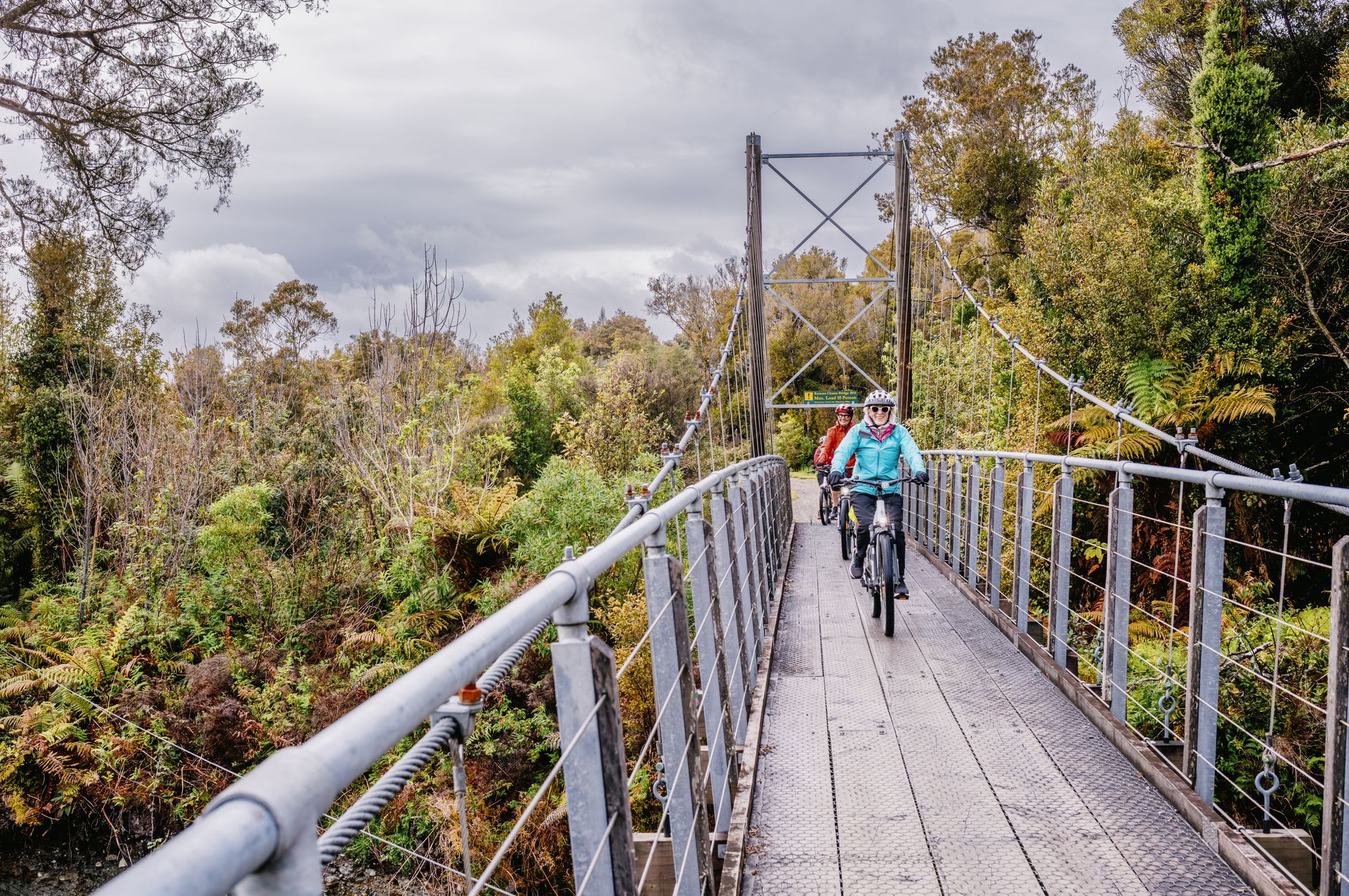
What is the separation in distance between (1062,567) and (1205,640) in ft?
4.79

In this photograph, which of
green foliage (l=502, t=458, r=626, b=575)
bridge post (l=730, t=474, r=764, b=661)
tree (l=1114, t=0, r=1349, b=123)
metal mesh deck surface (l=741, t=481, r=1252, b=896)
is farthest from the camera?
tree (l=1114, t=0, r=1349, b=123)

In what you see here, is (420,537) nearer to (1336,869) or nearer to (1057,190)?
(1336,869)

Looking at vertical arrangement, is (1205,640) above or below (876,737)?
above

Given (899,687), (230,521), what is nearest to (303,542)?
(230,521)

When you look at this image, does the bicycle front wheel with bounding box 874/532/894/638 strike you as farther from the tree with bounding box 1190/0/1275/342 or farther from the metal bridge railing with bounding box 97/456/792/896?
the tree with bounding box 1190/0/1275/342

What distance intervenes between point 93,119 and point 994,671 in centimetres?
1027

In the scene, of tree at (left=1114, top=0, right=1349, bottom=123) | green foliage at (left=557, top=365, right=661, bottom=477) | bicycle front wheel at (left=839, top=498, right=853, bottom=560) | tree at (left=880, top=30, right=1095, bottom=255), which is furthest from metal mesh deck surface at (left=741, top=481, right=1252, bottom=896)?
tree at (left=880, top=30, right=1095, bottom=255)

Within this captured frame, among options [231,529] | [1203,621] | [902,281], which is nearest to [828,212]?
[902,281]

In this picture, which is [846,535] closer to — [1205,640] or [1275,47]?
[1205,640]

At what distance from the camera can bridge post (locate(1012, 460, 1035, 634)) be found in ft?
15.4

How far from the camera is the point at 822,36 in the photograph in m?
29.7

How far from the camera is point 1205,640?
2.76 metres

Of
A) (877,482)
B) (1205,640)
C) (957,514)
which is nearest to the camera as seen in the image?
(1205,640)

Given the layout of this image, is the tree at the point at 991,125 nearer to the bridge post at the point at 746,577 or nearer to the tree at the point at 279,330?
the tree at the point at 279,330
